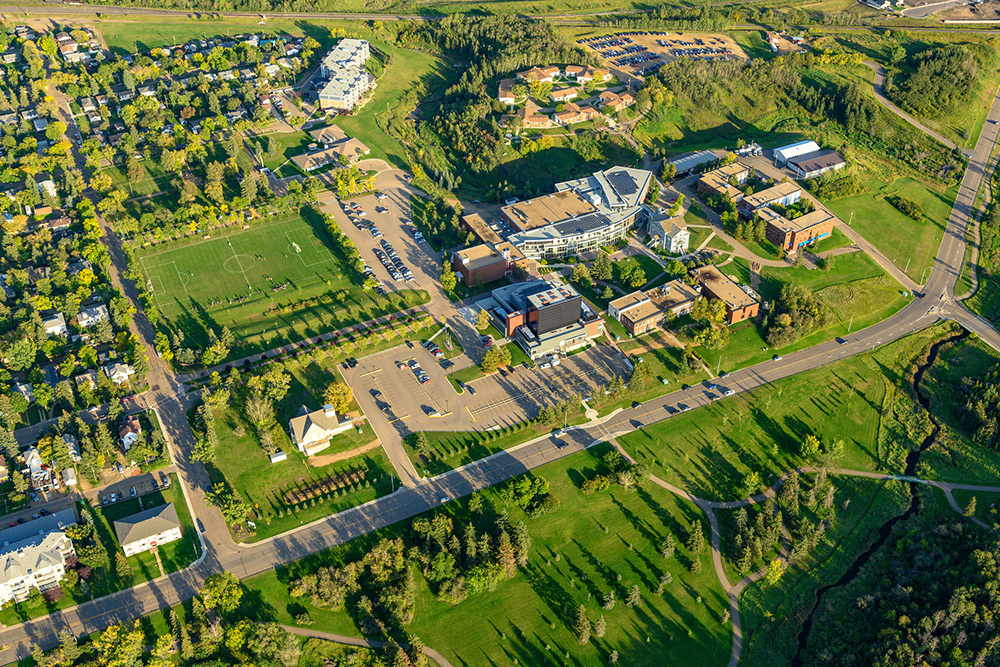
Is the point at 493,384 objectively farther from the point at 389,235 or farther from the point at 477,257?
the point at 389,235

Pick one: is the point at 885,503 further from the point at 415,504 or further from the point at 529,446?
the point at 415,504

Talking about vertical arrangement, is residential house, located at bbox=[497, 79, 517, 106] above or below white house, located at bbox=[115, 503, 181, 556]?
above

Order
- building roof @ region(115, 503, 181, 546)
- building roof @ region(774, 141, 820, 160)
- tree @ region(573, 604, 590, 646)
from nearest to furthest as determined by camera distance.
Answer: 1. tree @ region(573, 604, 590, 646)
2. building roof @ region(115, 503, 181, 546)
3. building roof @ region(774, 141, 820, 160)

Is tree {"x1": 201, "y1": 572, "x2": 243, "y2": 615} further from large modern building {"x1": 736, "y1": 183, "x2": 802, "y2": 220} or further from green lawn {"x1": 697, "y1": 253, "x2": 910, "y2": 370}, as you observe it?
large modern building {"x1": 736, "y1": 183, "x2": 802, "y2": 220}

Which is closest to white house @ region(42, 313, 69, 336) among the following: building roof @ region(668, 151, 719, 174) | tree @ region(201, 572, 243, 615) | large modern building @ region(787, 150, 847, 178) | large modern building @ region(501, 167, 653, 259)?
tree @ region(201, 572, 243, 615)

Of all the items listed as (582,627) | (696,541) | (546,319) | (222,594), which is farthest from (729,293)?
(222,594)

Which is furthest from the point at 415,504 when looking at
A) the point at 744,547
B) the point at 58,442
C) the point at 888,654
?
the point at 888,654
